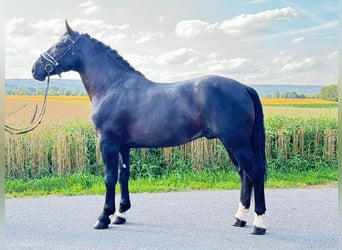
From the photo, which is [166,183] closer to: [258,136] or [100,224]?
[100,224]

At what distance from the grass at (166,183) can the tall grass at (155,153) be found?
27 cm

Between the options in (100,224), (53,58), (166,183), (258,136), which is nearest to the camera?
(258,136)

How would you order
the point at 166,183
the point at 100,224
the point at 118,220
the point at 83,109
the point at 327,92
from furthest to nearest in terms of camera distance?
1. the point at 83,109
2. the point at 327,92
3. the point at 166,183
4. the point at 118,220
5. the point at 100,224

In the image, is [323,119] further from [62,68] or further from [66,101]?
[62,68]

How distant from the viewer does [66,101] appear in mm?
9398

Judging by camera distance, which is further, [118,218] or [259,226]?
[118,218]

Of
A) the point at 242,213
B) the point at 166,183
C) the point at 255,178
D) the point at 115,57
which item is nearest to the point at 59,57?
Answer: the point at 115,57

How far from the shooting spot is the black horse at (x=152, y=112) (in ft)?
14.2

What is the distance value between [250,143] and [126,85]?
142 centimetres

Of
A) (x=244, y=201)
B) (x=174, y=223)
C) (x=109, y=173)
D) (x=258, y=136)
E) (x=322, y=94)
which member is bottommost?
(x=174, y=223)

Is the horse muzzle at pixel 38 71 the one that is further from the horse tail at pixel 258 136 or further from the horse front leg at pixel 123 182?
the horse tail at pixel 258 136

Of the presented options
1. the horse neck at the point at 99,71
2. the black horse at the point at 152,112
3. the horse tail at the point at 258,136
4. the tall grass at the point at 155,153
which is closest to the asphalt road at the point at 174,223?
the black horse at the point at 152,112

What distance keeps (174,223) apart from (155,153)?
3502 millimetres

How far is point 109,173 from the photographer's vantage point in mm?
4625
